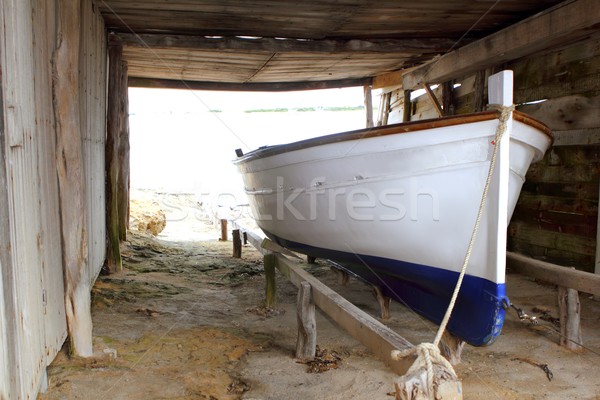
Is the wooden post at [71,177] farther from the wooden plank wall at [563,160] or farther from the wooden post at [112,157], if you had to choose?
the wooden plank wall at [563,160]

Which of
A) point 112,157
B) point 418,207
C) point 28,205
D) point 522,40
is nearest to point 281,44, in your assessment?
point 112,157

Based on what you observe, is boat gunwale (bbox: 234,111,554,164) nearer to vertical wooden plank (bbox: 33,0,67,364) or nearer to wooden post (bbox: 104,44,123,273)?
vertical wooden plank (bbox: 33,0,67,364)

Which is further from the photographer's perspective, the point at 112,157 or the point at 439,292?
the point at 112,157

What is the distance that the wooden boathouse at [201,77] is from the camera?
7.77 feet

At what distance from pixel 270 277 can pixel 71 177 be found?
2327 millimetres

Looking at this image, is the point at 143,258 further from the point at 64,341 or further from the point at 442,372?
the point at 442,372

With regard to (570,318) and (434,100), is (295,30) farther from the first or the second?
(570,318)

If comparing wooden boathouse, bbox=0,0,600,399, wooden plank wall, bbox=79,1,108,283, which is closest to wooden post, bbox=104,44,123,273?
wooden boathouse, bbox=0,0,600,399

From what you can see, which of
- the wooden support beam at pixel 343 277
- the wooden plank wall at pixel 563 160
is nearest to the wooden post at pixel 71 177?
the wooden support beam at pixel 343 277

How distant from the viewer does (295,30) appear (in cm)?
585

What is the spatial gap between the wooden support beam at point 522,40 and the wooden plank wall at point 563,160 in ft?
0.77

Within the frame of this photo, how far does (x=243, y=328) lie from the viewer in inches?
171

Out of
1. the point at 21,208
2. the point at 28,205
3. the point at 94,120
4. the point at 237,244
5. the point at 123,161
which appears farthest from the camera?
the point at 123,161

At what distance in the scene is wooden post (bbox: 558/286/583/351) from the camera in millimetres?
3721
